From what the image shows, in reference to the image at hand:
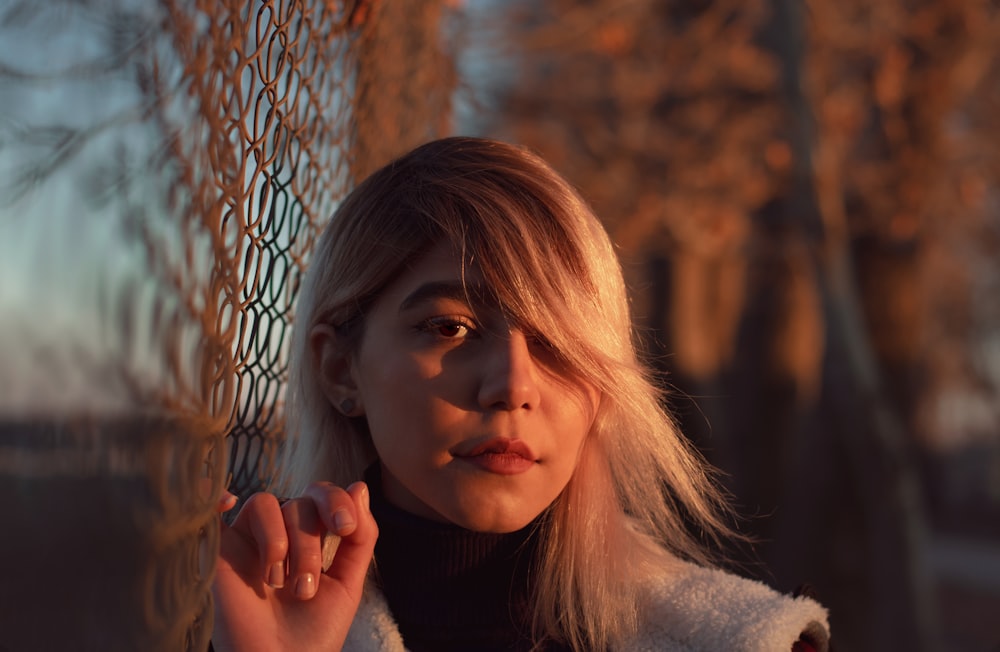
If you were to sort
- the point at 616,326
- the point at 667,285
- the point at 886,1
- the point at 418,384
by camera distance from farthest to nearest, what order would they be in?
the point at 667,285
the point at 886,1
the point at 616,326
the point at 418,384

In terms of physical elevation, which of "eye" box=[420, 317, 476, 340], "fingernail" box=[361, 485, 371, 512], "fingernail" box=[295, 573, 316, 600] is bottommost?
"fingernail" box=[295, 573, 316, 600]

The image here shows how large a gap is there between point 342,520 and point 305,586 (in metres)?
0.11

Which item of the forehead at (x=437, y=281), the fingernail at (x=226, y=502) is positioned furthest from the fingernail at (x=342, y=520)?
the forehead at (x=437, y=281)

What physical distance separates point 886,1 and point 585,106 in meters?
2.36

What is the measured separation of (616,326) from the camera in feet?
6.04

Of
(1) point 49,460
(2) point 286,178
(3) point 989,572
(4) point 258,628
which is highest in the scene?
(2) point 286,178

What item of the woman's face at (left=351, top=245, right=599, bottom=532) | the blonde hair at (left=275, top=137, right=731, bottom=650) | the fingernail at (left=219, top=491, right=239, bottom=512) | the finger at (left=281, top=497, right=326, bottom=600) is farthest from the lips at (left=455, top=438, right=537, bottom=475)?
the fingernail at (left=219, top=491, right=239, bottom=512)

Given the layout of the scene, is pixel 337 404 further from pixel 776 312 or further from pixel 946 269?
pixel 946 269

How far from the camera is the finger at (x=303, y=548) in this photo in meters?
1.46

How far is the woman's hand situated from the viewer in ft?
Result: 4.69

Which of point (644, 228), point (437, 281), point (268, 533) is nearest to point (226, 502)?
point (268, 533)

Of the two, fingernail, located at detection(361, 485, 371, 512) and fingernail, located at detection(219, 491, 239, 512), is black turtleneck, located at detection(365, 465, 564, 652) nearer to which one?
fingernail, located at detection(361, 485, 371, 512)

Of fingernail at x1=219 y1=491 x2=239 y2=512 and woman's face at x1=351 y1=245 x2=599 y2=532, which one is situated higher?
woman's face at x1=351 y1=245 x2=599 y2=532

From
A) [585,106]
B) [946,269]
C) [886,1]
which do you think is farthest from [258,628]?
[946,269]
